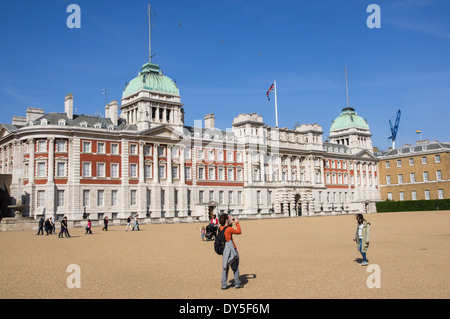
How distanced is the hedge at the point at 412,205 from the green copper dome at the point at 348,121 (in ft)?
59.6

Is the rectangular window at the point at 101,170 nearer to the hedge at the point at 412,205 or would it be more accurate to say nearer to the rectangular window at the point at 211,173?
the rectangular window at the point at 211,173

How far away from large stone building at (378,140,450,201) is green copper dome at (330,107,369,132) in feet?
29.6

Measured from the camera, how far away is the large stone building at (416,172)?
87325 mm

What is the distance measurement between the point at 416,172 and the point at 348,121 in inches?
699

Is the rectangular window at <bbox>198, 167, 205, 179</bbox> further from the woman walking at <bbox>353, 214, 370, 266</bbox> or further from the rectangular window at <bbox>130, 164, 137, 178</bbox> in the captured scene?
the woman walking at <bbox>353, 214, 370, 266</bbox>

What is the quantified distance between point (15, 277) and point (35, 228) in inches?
1256

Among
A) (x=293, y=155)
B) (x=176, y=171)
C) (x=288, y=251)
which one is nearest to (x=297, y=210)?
(x=293, y=155)

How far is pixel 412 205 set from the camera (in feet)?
273

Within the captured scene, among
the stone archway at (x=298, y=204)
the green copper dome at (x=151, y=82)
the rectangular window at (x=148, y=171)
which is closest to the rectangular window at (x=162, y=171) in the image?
the rectangular window at (x=148, y=171)

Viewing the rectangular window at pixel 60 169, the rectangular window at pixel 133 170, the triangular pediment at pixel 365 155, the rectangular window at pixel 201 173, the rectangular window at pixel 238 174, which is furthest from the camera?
the triangular pediment at pixel 365 155

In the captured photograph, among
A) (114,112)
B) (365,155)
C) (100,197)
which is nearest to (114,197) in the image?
(100,197)

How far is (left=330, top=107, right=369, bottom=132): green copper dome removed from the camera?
9671cm

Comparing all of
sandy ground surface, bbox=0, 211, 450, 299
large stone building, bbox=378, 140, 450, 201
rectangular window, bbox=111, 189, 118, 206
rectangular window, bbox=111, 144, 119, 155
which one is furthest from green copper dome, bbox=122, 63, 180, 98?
large stone building, bbox=378, 140, 450, 201

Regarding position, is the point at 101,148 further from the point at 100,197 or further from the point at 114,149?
the point at 100,197
